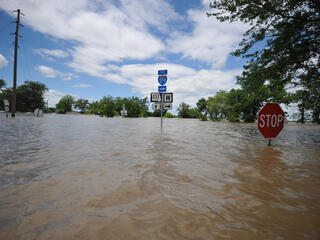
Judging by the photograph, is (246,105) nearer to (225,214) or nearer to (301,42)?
(301,42)

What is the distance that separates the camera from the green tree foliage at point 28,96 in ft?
185

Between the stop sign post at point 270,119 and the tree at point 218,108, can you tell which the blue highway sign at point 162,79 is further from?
the tree at point 218,108

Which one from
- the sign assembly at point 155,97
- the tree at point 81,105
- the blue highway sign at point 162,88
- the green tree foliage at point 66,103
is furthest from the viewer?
the tree at point 81,105

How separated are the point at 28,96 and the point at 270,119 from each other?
73920mm

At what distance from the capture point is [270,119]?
4691mm

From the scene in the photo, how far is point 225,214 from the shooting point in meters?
1.45

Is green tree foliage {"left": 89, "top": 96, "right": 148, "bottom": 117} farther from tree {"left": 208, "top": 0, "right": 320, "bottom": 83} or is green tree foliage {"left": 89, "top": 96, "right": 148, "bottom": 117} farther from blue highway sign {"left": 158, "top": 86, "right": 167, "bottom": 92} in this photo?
tree {"left": 208, "top": 0, "right": 320, "bottom": 83}

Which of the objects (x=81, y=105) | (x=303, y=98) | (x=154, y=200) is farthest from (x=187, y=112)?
(x=81, y=105)

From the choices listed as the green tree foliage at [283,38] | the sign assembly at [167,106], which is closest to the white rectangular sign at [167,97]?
the sign assembly at [167,106]

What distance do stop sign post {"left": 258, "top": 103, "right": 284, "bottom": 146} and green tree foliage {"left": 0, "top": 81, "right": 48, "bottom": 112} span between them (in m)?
71.0

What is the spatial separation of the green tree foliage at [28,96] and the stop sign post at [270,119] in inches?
2796

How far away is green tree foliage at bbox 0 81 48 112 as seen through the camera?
5625cm

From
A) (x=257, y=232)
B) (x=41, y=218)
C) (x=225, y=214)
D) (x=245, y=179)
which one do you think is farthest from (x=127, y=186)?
(x=245, y=179)

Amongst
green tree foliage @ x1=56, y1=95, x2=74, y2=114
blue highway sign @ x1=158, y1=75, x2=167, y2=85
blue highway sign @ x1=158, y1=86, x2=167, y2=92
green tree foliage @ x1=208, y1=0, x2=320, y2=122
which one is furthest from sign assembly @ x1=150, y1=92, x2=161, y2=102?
green tree foliage @ x1=56, y1=95, x2=74, y2=114
